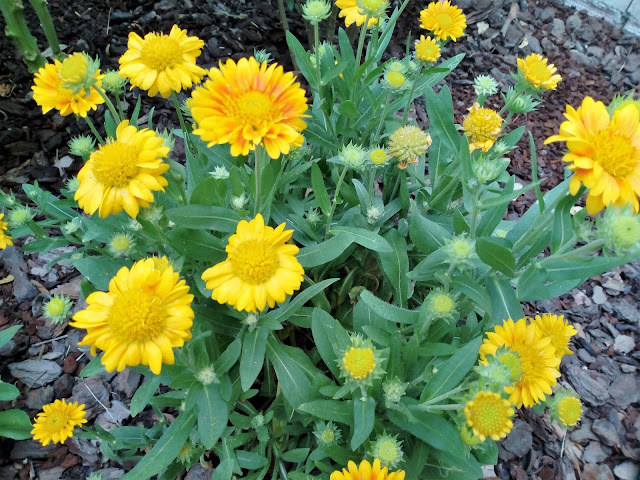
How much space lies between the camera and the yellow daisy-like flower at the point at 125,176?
1260mm

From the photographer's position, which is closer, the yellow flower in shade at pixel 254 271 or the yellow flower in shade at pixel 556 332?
the yellow flower in shade at pixel 254 271

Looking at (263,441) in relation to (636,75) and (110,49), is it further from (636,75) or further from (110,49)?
(636,75)

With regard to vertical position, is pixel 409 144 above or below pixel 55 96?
above

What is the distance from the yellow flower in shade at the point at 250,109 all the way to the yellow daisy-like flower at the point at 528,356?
0.80 meters

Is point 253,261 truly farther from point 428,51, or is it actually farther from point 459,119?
point 459,119

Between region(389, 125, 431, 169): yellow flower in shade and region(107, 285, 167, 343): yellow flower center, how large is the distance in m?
0.93

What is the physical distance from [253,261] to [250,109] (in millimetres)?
387

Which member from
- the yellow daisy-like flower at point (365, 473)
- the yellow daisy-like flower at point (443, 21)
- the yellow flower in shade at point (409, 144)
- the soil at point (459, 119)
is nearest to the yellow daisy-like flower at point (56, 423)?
the soil at point (459, 119)

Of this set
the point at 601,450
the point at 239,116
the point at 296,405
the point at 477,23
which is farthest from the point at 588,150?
the point at 477,23

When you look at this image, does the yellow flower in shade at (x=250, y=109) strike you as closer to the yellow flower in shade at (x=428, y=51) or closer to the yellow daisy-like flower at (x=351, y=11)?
the yellow flower in shade at (x=428, y=51)

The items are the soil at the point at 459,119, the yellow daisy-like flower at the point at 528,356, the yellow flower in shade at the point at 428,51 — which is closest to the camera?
the yellow daisy-like flower at the point at 528,356

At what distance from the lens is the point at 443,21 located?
1.95 meters

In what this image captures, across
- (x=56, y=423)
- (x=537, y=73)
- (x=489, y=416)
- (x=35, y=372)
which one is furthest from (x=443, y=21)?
(x=35, y=372)

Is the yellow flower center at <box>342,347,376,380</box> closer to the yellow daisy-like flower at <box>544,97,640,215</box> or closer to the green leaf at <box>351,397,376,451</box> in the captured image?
the green leaf at <box>351,397,376,451</box>
